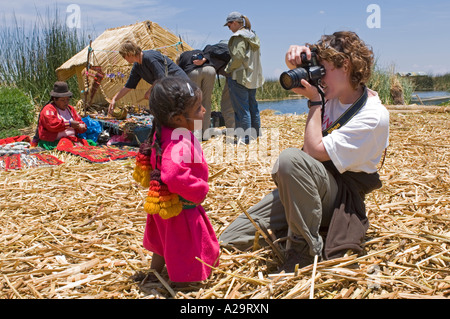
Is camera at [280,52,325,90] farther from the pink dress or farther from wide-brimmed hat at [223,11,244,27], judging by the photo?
wide-brimmed hat at [223,11,244,27]

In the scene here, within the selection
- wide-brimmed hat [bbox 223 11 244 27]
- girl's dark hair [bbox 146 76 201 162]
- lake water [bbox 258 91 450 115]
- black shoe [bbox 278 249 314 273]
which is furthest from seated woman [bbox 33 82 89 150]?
lake water [bbox 258 91 450 115]

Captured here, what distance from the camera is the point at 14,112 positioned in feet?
28.4

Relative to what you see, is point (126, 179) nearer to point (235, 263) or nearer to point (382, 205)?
point (235, 263)

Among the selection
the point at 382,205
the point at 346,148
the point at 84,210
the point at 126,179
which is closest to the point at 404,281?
the point at 346,148

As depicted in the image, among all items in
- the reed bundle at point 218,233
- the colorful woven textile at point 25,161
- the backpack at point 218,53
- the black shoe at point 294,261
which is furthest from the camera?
the backpack at point 218,53

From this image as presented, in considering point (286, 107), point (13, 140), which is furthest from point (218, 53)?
point (286, 107)

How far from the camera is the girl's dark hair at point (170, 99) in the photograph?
6.49ft

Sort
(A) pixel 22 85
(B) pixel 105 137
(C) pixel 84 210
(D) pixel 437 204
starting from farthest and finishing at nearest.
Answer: (A) pixel 22 85, (B) pixel 105 137, (C) pixel 84 210, (D) pixel 437 204

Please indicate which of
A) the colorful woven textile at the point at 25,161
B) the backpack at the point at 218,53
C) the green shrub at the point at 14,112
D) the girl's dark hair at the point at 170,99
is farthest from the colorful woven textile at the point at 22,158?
the girl's dark hair at the point at 170,99

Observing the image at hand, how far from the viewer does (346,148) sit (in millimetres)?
2201

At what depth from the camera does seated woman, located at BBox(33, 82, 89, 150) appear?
579cm

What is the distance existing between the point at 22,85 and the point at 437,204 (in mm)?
10246

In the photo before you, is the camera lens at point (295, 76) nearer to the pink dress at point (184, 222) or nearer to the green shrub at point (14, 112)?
the pink dress at point (184, 222)

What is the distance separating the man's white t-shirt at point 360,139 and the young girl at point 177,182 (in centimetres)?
70
